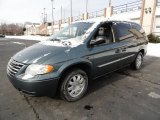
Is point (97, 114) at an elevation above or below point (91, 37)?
below

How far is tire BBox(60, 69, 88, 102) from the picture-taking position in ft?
11.4

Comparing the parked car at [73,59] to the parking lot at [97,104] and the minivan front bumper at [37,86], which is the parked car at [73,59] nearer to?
the minivan front bumper at [37,86]

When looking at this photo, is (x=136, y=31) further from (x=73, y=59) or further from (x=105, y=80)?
(x=73, y=59)

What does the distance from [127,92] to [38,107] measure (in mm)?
2177

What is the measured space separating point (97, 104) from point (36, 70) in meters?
1.47

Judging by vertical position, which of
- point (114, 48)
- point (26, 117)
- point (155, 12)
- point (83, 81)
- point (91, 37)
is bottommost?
point (26, 117)

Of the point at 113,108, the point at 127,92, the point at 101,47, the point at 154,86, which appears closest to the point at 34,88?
the point at 113,108

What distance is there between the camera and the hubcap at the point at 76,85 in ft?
12.0

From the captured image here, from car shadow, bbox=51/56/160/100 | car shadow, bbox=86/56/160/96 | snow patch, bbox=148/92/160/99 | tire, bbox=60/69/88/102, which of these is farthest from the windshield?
snow patch, bbox=148/92/160/99

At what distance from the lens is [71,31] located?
15.4 ft

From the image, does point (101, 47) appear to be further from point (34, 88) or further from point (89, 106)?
point (34, 88)

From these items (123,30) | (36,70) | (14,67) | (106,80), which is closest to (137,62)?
(123,30)

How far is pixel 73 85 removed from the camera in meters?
3.69

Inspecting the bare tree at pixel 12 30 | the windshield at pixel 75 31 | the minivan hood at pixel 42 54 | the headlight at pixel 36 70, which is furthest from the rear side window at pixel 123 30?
the bare tree at pixel 12 30
